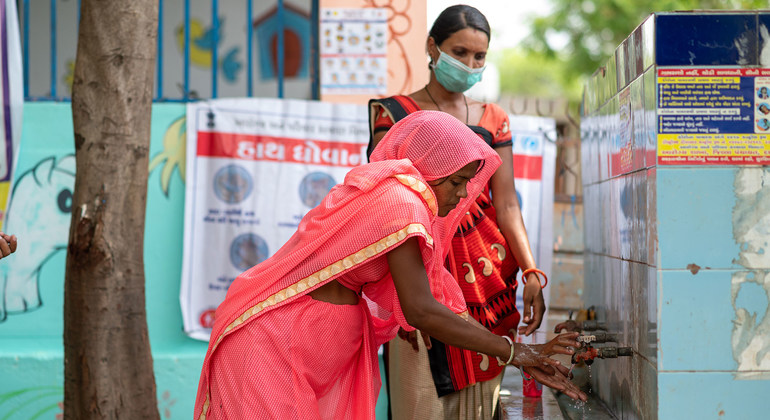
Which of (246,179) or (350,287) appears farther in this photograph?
(246,179)

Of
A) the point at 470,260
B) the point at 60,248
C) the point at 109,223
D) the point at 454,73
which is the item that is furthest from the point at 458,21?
the point at 60,248

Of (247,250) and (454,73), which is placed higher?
(454,73)

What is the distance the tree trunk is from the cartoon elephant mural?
5.08ft

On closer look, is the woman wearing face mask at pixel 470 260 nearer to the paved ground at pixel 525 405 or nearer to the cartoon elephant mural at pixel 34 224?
the paved ground at pixel 525 405

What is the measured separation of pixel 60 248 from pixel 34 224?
19cm

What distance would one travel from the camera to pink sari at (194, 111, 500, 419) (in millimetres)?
2182

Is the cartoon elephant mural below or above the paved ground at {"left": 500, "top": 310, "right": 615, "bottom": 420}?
above

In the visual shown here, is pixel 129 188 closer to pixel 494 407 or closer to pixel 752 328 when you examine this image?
pixel 494 407

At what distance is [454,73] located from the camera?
303 cm

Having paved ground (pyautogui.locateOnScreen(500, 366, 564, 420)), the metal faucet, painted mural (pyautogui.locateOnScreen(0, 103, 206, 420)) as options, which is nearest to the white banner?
painted mural (pyautogui.locateOnScreen(0, 103, 206, 420))

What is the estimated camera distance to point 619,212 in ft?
9.07

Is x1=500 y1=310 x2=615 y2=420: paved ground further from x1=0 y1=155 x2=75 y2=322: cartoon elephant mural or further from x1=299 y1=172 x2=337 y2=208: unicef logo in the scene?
x1=0 y1=155 x2=75 y2=322: cartoon elephant mural

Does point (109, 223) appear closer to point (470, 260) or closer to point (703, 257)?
point (470, 260)

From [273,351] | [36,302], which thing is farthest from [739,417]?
[36,302]
